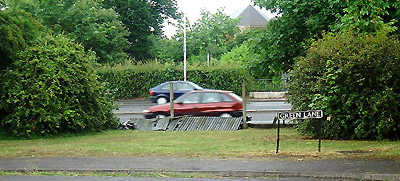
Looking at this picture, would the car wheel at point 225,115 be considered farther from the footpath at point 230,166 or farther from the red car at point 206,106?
the footpath at point 230,166

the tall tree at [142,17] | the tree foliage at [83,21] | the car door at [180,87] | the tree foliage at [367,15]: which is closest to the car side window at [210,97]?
the tree foliage at [367,15]

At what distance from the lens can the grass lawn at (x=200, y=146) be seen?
12.6m

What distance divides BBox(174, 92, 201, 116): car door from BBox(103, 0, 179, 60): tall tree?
36463 mm

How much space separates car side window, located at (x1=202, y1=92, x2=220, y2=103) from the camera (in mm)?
24094

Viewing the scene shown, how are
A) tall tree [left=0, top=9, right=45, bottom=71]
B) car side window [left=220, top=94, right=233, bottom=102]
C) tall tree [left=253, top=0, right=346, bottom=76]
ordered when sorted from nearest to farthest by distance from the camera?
1. tall tree [left=0, top=9, right=45, bottom=71]
2. tall tree [left=253, top=0, right=346, bottom=76]
3. car side window [left=220, top=94, right=233, bottom=102]

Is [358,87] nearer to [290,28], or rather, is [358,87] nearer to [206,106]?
[290,28]

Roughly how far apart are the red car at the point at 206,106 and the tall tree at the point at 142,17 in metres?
36.5

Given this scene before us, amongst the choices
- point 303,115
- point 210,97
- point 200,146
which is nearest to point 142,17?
point 210,97

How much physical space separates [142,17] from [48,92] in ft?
142

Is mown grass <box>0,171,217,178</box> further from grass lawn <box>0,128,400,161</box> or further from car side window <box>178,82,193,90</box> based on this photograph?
car side window <box>178,82,193,90</box>

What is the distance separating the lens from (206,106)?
79.0 ft

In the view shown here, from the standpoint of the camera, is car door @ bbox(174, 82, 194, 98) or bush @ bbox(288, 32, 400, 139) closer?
bush @ bbox(288, 32, 400, 139)

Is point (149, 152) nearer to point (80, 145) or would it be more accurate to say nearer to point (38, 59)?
point (80, 145)

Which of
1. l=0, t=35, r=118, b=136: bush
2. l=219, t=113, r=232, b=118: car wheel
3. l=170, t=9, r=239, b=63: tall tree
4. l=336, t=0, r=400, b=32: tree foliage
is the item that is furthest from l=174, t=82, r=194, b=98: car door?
l=170, t=9, r=239, b=63: tall tree
